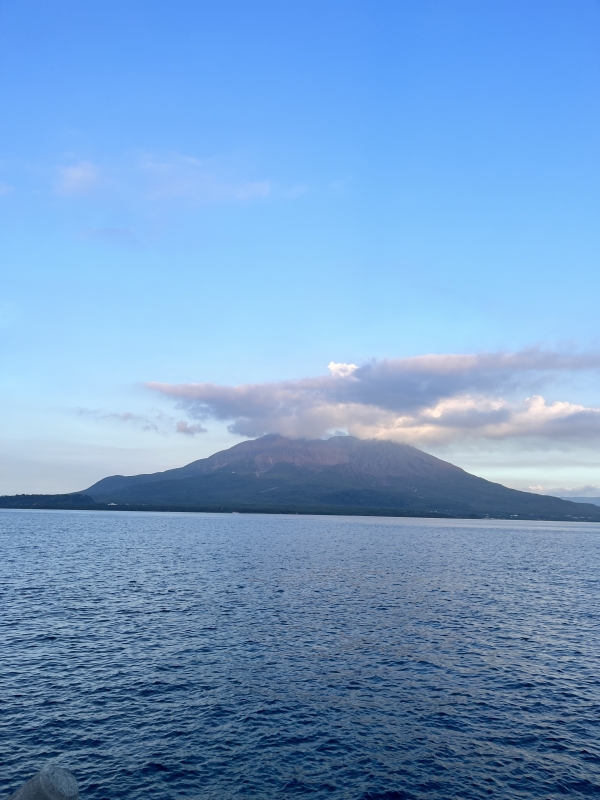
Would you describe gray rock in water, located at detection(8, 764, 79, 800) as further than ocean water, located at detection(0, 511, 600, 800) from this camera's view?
No

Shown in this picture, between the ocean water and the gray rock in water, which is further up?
the gray rock in water

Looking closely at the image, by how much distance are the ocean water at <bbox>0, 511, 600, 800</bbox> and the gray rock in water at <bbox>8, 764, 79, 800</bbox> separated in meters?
4.73

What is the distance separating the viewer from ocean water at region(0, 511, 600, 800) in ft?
99.2

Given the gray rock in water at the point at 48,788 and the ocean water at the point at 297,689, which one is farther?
the ocean water at the point at 297,689

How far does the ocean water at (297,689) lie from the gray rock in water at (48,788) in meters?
4.73

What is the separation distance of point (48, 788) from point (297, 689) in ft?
74.5

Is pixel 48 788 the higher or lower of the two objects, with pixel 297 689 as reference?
higher

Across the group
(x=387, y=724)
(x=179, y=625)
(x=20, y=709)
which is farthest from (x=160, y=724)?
(x=179, y=625)

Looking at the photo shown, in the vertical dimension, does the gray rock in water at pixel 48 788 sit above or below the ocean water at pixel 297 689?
above

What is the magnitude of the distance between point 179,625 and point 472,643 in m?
30.4

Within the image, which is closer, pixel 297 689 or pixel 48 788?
pixel 48 788

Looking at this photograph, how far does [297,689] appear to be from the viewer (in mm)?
42469

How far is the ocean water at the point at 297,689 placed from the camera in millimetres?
30250

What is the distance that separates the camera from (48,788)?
75.4 ft
